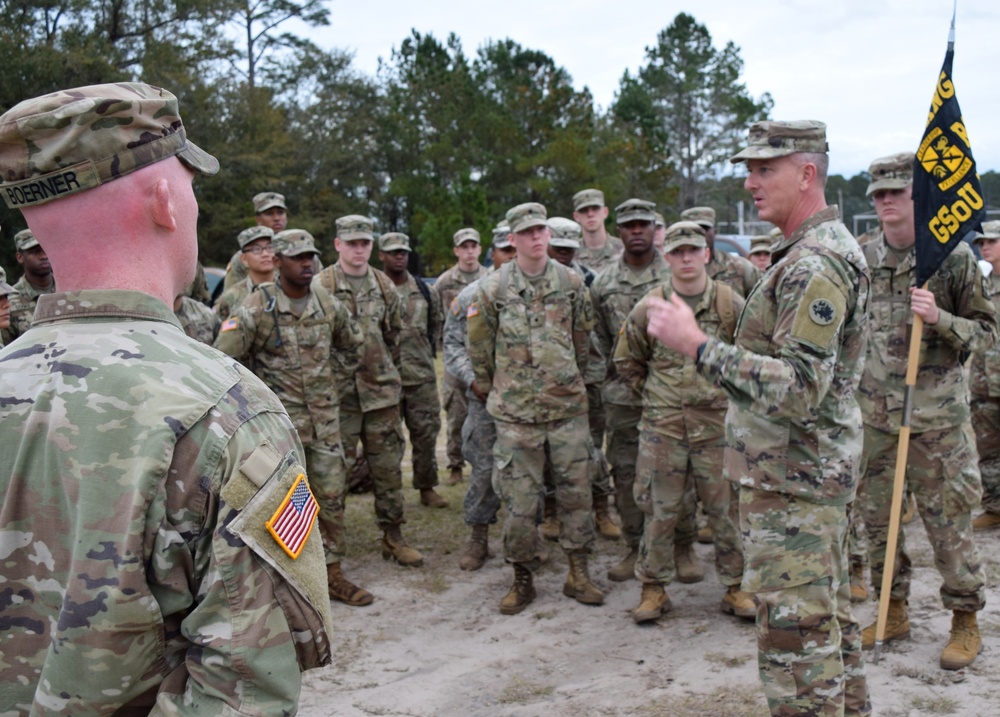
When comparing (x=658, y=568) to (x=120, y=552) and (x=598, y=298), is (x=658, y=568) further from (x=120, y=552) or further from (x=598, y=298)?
(x=120, y=552)

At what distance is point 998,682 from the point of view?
164 inches

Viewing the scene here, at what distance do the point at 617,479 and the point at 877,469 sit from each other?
6.18 ft

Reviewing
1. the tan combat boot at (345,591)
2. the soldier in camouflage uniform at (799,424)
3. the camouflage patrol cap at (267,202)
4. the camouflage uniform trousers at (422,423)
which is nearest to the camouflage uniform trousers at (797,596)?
the soldier in camouflage uniform at (799,424)

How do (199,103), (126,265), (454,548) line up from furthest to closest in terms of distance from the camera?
(199,103)
(454,548)
(126,265)

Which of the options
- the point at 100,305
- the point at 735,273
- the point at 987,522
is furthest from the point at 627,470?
the point at 100,305

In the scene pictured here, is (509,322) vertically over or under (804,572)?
over

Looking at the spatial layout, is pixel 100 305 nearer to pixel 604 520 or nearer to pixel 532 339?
pixel 532 339

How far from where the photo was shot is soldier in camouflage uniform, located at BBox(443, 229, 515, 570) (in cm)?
638

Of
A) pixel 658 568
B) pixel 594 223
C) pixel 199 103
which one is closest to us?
pixel 658 568

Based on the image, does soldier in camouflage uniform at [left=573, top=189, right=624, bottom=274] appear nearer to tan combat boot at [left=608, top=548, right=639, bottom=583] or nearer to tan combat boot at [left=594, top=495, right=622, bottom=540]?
tan combat boot at [left=594, top=495, right=622, bottom=540]

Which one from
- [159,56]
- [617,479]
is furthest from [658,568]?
[159,56]

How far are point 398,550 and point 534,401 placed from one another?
5.97 feet

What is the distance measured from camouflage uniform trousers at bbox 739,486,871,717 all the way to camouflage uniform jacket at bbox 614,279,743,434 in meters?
1.85

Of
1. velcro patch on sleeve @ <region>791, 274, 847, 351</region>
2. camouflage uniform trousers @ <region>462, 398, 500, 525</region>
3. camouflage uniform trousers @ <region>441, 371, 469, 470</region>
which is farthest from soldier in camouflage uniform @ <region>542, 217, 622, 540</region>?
velcro patch on sleeve @ <region>791, 274, 847, 351</region>
